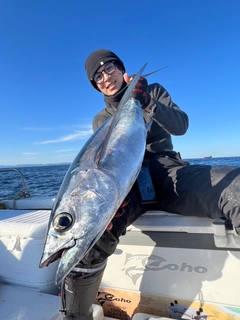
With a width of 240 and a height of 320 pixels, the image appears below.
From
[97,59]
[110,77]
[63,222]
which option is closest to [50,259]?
[63,222]

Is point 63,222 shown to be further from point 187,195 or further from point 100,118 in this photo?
point 100,118

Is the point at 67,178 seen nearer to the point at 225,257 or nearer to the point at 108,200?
the point at 108,200

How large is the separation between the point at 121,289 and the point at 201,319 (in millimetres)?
763

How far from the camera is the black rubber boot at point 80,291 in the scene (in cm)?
172

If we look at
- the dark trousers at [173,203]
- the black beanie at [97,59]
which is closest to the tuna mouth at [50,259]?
the dark trousers at [173,203]

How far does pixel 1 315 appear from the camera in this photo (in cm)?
196

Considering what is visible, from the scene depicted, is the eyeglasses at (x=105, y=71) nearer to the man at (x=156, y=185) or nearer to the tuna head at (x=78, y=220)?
the man at (x=156, y=185)

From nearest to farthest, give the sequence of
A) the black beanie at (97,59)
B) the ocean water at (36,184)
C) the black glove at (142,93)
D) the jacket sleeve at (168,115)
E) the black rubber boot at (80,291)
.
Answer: the black rubber boot at (80,291), the black glove at (142,93), the jacket sleeve at (168,115), the black beanie at (97,59), the ocean water at (36,184)

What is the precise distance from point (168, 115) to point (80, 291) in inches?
65.4

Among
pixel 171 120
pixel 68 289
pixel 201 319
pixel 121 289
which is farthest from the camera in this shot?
pixel 121 289

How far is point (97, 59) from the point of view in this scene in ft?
7.79

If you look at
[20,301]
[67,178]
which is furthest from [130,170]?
[20,301]

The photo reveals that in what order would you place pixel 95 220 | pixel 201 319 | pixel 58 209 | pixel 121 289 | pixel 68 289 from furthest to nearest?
1. pixel 121 289
2. pixel 201 319
3. pixel 68 289
4. pixel 58 209
5. pixel 95 220

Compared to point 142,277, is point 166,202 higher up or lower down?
higher up
